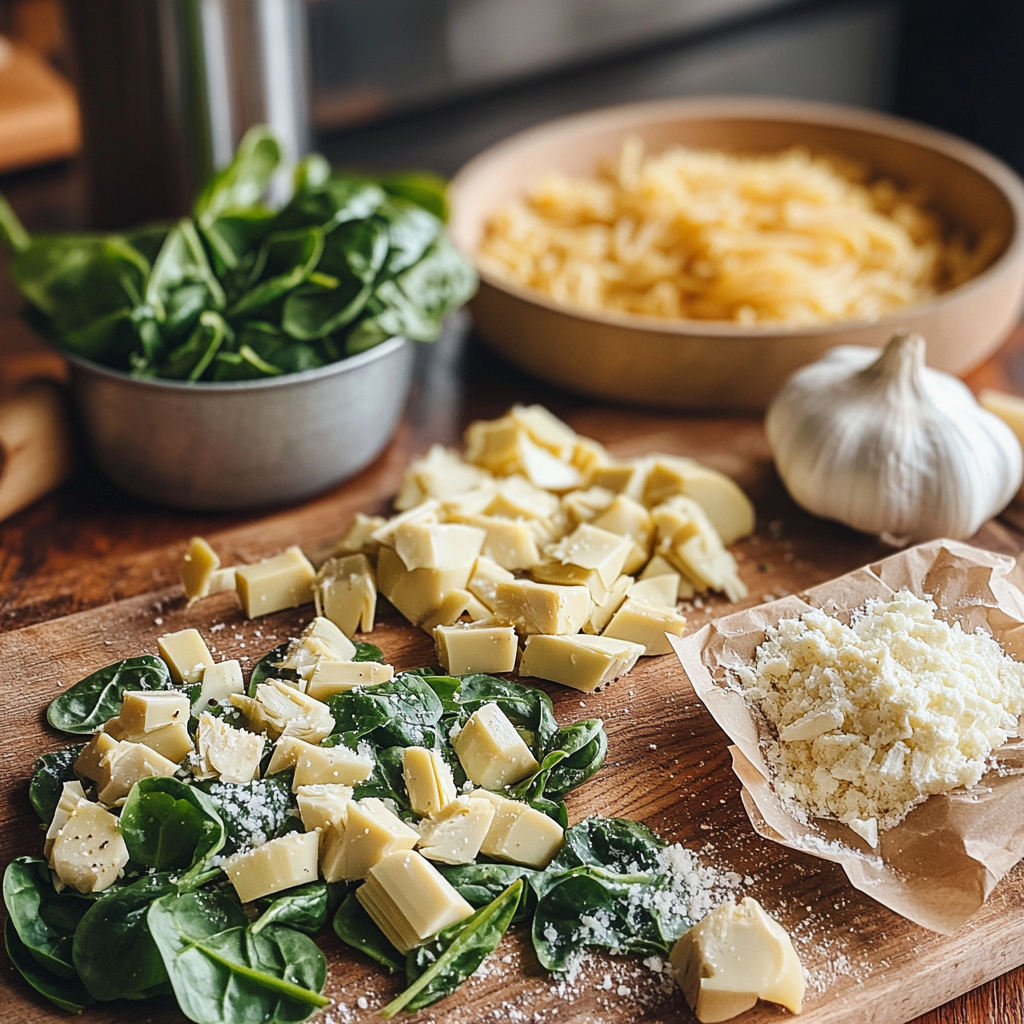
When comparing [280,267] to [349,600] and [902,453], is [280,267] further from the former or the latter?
[902,453]

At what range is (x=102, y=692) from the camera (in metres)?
1.48

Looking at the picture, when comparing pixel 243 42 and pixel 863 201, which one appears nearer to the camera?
pixel 243 42

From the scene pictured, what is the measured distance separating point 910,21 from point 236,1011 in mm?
3771

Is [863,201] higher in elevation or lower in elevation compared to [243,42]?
lower

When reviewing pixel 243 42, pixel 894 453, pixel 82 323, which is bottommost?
pixel 894 453

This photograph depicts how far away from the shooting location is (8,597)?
176 cm

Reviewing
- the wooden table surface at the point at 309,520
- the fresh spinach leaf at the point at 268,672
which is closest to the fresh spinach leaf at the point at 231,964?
the fresh spinach leaf at the point at 268,672

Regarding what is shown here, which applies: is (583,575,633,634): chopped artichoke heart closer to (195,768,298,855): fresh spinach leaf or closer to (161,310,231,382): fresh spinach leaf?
(195,768,298,855): fresh spinach leaf

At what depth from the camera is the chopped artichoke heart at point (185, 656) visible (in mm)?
1499

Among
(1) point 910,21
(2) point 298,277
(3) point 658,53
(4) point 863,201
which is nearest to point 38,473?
(2) point 298,277

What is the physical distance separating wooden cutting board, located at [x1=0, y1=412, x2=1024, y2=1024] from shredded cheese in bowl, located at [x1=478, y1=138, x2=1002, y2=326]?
0.50 metres

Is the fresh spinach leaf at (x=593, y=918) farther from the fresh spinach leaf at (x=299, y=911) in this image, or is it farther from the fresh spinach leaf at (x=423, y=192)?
the fresh spinach leaf at (x=423, y=192)

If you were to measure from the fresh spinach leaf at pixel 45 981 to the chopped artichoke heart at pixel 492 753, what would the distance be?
1.55ft

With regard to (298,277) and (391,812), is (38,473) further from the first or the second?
(391,812)
